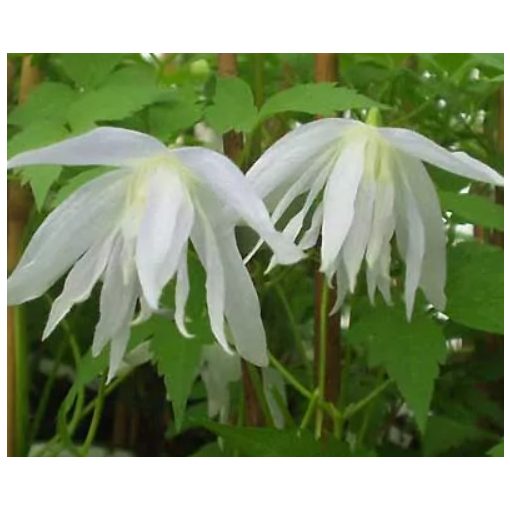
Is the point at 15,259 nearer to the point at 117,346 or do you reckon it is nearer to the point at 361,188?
the point at 117,346

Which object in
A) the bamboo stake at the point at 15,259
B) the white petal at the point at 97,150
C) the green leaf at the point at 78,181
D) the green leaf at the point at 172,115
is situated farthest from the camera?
the bamboo stake at the point at 15,259

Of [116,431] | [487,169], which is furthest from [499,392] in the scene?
[487,169]

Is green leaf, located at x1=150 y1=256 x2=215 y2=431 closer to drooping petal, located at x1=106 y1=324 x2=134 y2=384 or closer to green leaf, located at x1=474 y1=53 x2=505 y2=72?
drooping petal, located at x1=106 y1=324 x2=134 y2=384

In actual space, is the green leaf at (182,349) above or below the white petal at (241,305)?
below

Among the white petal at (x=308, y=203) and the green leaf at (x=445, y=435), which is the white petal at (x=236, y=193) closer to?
the white petal at (x=308, y=203)

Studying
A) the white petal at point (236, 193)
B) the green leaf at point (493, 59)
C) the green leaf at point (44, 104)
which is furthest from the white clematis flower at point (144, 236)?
the green leaf at point (493, 59)

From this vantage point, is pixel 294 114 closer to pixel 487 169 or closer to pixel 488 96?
pixel 488 96

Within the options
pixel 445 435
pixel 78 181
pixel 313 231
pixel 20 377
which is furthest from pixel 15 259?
pixel 445 435
